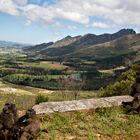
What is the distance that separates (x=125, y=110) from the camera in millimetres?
17938

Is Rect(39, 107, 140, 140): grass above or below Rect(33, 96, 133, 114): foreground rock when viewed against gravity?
below

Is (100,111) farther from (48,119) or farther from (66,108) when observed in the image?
(48,119)

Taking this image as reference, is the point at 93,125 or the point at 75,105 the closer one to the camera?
the point at 93,125

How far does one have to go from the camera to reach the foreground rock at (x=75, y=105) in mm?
16609

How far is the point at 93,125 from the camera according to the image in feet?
49.2

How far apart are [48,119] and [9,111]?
118 inches

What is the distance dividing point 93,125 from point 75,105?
2.95 meters

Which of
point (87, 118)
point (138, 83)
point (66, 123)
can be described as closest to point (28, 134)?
point (66, 123)

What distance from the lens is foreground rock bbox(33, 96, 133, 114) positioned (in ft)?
54.5

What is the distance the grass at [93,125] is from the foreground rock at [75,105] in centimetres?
52

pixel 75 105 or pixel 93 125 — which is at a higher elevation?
pixel 75 105

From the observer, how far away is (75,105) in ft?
58.2

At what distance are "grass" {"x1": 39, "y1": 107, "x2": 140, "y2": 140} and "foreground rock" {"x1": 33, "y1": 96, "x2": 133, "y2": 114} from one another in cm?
52

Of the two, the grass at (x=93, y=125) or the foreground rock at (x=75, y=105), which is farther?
the foreground rock at (x=75, y=105)
